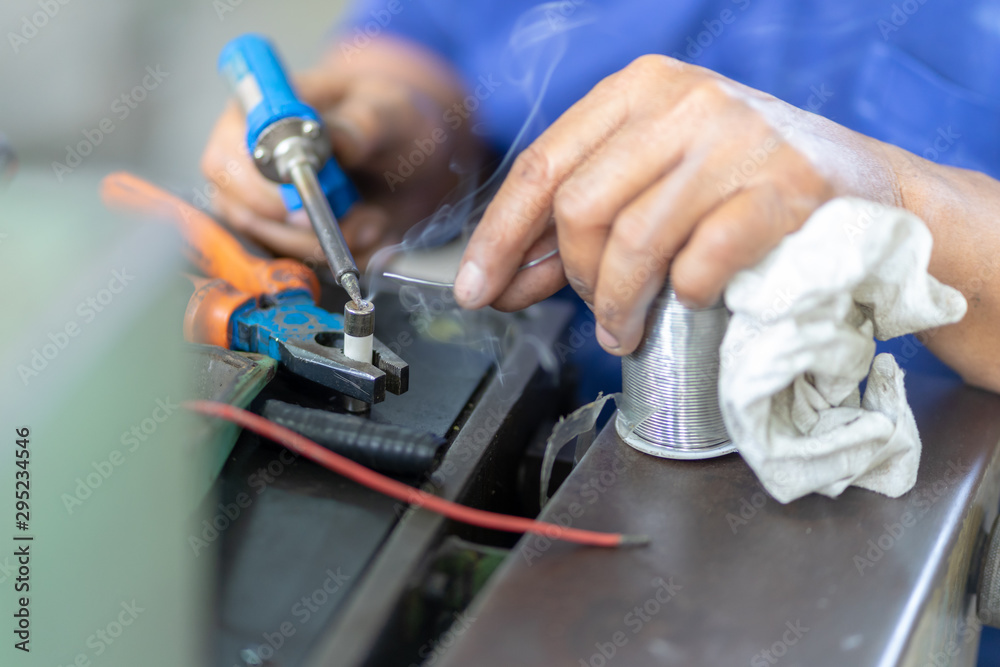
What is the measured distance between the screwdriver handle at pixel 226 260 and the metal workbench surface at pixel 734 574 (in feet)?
1.23

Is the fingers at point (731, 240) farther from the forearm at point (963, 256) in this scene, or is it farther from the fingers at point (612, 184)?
the forearm at point (963, 256)

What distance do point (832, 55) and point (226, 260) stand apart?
2.69 feet

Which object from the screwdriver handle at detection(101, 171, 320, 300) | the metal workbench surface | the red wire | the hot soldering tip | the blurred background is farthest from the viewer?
the blurred background

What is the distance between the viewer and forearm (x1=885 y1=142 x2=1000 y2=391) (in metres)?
0.71

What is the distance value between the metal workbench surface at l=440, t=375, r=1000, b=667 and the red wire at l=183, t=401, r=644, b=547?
1.3 inches

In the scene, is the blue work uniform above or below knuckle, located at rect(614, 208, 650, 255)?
below

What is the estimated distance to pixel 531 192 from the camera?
2.17 ft

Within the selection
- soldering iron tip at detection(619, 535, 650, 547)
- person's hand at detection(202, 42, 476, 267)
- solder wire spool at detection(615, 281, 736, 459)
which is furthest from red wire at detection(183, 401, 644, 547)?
person's hand at detection(202, 42, 476, 267)

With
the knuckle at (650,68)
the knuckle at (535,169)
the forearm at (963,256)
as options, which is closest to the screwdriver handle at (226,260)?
the knuckle at (535,169)

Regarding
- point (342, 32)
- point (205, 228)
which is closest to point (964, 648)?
point (205, 228)

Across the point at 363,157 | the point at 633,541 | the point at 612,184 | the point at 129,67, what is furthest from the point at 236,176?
the point at 129,67

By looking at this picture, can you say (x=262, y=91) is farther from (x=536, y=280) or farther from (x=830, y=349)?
(x=830, y=349)

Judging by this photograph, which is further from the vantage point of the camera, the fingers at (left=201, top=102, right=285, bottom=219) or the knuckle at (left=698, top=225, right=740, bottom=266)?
the fingers at (left=201, top=102, right=285, bottom=219)

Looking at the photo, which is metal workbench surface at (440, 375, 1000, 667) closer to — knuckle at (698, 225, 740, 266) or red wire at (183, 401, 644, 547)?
red wire at (183, 401, 644, 547)
